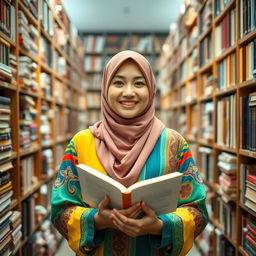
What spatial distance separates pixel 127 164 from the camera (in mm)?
967

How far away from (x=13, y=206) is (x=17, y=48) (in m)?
0.94

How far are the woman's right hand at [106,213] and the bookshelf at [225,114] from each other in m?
0.83

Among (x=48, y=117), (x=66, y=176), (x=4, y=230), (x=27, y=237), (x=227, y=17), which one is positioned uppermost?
(x=227, y=17)

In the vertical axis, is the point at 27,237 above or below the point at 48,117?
below

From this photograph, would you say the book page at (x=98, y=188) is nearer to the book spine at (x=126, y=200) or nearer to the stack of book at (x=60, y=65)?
the book spine at (x=126, y=200)

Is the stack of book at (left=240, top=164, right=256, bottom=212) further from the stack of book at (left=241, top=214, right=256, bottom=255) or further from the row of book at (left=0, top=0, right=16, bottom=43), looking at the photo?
the row of book at (left=0, top=0, right=16, bottom=43)

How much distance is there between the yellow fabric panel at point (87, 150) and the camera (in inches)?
40.1

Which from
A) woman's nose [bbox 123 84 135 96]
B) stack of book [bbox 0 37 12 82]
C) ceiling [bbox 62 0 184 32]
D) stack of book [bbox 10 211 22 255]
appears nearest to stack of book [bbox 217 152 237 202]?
woman's nose [bbox 123 84 135 96]

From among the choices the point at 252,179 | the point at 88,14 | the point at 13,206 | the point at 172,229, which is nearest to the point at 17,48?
the point at 13,206

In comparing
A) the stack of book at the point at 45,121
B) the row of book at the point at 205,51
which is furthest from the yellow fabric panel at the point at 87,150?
the row of book at the point at 205,51

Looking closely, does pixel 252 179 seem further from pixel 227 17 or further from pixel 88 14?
pixel 88 14

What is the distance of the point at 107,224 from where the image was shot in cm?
92

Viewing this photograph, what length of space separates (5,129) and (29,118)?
0.53 metres

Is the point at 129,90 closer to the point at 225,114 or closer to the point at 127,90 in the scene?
the point at 127,90
